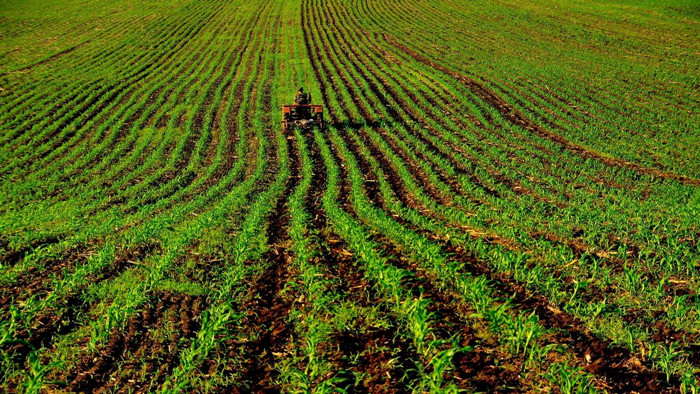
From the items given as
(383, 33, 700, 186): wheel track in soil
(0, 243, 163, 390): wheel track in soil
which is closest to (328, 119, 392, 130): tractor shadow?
(383, 33, 700, 186): wheel track in soil

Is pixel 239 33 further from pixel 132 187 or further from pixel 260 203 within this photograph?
pixel 260 203

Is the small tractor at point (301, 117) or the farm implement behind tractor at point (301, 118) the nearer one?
the small tractor at point (301, 117)

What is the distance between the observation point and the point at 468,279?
625 centimetres

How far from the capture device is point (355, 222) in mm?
9961

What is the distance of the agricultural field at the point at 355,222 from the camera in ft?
15.0

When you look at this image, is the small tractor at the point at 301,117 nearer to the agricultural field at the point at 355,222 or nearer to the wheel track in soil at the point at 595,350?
the agricultural field at the point at 355,222

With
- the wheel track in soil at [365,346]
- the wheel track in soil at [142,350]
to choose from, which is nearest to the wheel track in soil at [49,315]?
the wheel track in soil at [142,350]

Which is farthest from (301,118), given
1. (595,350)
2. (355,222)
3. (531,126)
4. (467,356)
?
(595,350)

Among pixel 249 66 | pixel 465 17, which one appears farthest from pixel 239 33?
pixel 465 17

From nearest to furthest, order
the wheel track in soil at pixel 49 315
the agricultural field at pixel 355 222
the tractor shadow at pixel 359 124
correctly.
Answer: the agricultural field at pixel 355 222
the wheel track in soil at pixel 49 315
the tractor shadow at pixel 359 124

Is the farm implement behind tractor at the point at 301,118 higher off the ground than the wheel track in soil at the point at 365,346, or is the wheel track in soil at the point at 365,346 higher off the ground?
the farm implement behind tractor at the point at 301,118

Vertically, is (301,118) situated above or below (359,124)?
above

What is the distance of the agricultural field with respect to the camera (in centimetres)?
459

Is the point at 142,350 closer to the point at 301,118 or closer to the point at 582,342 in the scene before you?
the point at 582,342
